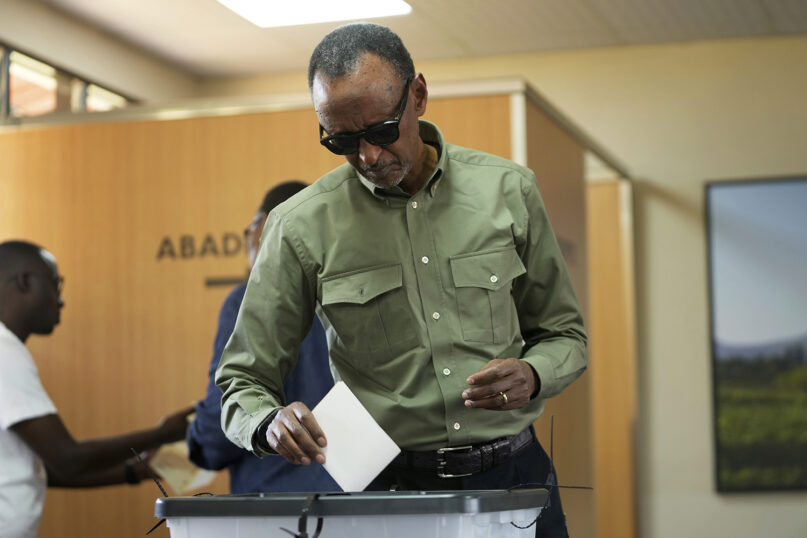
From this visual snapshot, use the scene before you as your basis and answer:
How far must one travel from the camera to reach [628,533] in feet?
21.1

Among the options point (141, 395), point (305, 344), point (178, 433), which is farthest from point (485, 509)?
point (141, 395)

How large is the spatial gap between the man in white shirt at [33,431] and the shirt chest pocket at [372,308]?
166 cm

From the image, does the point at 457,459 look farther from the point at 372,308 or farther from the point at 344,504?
the point at 344,504

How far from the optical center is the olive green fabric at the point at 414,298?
1.81 m

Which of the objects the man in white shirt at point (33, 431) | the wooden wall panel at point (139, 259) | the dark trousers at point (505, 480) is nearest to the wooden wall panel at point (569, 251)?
the wooden wall panel at point (139, 259)

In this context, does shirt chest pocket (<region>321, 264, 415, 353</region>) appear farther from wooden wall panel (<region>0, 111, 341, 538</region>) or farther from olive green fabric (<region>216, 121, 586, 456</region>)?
wooden wall panel (<region>0, 111, 341, 538</region>)

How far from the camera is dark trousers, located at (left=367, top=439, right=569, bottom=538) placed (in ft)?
5.99

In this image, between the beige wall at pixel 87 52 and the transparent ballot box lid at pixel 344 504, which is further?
the beige wall at pixel 87 52

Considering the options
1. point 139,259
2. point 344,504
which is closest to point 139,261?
point 139,259

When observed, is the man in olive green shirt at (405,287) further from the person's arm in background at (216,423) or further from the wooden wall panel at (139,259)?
the wooden wall panel at (139,259)

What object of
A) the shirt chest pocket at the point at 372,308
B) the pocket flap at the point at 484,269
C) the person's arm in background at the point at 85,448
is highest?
the pocket flap at the point at 484,269

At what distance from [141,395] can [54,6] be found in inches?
109

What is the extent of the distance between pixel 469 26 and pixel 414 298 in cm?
461

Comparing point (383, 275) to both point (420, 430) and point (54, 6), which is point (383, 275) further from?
point (54, 6)
